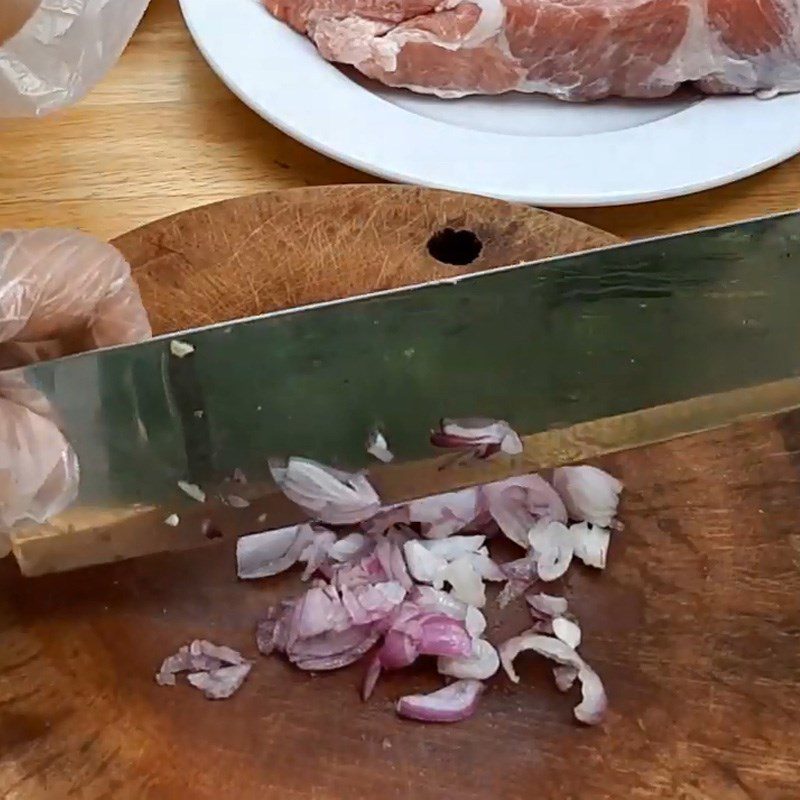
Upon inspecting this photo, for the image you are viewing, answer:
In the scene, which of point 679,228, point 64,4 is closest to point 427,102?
point 679,228

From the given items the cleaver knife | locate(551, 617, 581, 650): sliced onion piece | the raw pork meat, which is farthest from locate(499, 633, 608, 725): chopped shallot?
the raw pork meat

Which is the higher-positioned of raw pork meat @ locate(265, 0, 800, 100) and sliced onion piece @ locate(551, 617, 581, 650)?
raw pork meat @ locate(265, 0, 800, 100)

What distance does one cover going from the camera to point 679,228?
111cm

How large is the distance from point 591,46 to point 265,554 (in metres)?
0.69

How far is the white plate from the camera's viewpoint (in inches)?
41.1

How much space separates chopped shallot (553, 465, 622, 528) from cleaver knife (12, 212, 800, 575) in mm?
63

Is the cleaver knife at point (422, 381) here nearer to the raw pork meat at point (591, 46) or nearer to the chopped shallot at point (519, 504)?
the chopped shallot at point (519, 504)

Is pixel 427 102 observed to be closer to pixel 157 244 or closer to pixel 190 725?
pixel 157 244

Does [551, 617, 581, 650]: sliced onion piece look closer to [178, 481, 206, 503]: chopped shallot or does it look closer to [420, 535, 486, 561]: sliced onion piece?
[420, 535, 486, 561]: sliced onion piece

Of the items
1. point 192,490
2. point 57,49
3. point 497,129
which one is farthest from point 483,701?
point 497,129

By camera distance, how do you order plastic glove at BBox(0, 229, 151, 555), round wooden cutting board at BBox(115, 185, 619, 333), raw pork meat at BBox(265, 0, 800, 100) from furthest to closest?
1. raw pork meat at BBox(265, 0, 800, 100)
2. round wooden cutting board at BBox(115, 185, 619, 333)
3. plastic glove at BBox(0, 229, 151, 555)

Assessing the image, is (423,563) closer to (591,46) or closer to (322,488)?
(322,488)

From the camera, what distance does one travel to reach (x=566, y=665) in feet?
2.37

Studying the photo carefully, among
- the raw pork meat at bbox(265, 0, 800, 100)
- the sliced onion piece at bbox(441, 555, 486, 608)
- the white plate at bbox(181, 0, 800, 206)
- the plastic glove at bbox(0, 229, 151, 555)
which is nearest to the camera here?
the plastic glove at bbox(0, 229, 151, 555)
